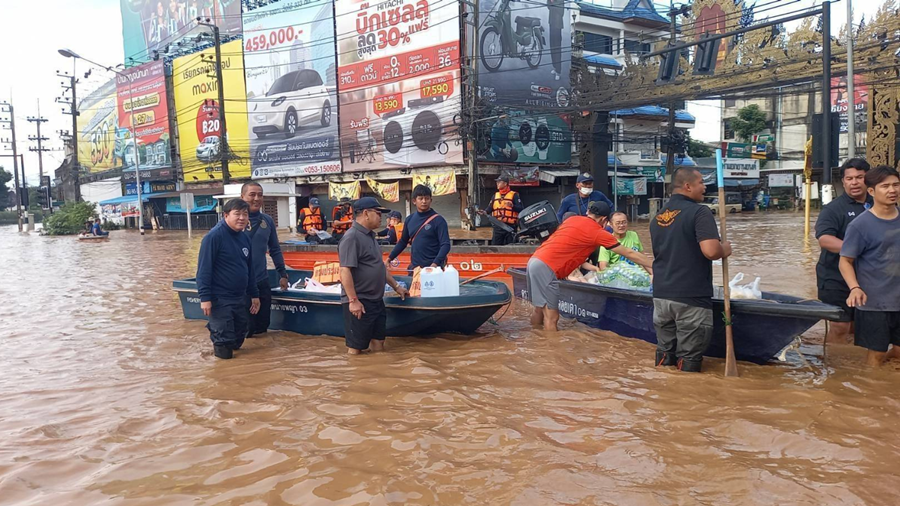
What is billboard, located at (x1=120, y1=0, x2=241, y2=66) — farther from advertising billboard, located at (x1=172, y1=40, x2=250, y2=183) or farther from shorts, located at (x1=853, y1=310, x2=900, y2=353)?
shorts, located at (x1=853, y1=310, x2=900, y2=353)

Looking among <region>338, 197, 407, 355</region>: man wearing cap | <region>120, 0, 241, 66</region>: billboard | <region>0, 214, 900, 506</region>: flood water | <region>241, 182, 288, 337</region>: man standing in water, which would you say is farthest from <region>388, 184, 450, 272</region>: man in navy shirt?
<region>120, 0, 241, 66</region>: billboard

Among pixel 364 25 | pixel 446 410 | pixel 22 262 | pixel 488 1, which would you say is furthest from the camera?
pixel 364 25

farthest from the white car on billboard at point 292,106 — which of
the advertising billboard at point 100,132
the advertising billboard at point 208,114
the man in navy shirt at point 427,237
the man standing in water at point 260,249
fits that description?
the man standing in water at point 260,249

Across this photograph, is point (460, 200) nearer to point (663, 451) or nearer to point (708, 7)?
point (708, 7)

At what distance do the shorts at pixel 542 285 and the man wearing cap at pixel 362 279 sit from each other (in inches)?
64.2

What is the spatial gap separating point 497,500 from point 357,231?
333cm

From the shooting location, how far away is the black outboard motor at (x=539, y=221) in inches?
371

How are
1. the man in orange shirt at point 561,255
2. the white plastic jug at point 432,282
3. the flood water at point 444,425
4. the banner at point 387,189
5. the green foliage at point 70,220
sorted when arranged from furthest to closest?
the green foliage at point 70,220 < the banner at point 387,189 < the white plastic jug at point 432,282 < the man in orange shirt at point 561,255 < the flood water at point 444,425

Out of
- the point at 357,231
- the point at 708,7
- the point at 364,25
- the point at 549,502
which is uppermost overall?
the point at 364,25

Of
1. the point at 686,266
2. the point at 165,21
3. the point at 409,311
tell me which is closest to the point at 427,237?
the point at 409,311

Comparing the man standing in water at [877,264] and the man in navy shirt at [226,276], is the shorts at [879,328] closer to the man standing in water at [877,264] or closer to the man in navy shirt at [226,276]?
the man standing in water at [877,264]

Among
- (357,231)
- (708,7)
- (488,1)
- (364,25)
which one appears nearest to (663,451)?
(357,231)

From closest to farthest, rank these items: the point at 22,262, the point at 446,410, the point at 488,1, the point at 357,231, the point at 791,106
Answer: the point at 446,410, the point at 357,231, the point at 22,262, the point at 488,1, the point at 791,106

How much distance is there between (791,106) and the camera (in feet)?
149
